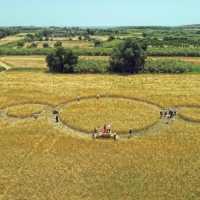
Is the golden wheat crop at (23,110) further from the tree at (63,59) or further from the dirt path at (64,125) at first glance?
the tree at (63,59)

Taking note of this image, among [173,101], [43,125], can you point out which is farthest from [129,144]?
[173,101]

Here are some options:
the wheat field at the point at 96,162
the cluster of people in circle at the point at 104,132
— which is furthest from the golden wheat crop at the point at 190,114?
the cluster of people in circle at the point at 104,132

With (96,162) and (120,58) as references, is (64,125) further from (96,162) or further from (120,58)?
(120,58)

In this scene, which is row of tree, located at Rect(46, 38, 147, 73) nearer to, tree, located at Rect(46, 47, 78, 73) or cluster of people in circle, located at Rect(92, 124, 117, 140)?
tree, located at Rect(46, 47, 78, 73)

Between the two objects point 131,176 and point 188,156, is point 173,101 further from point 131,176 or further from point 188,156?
point 131,176

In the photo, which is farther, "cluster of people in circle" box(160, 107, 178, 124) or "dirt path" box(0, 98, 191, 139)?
"cluster of people in circle" box(160, 107, 178, 124)

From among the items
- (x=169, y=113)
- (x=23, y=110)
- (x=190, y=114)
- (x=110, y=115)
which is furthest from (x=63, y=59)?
(x=190, y=114)

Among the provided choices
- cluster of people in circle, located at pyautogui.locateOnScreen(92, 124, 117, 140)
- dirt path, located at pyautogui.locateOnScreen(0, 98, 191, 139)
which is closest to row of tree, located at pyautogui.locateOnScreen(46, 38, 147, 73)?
dirt path, located at pyautogui.locateOnScreen(0, 98, 191, 139)
